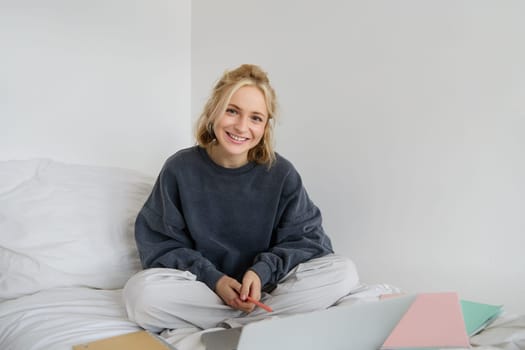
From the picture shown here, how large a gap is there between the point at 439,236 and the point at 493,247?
5.1 inches

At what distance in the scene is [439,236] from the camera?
4.26 ft

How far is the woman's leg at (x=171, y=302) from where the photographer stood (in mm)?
984

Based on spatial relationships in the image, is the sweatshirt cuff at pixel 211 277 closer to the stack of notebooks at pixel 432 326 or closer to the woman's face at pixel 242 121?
the woman's face at pixel 242 121

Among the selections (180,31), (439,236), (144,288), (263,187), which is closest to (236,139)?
(263,187)

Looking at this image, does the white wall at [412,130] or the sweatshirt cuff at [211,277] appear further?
the white wall at [412,130]

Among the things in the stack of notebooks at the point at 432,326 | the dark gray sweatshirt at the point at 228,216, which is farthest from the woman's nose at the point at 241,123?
the stack of notebooks at the point at 432,326

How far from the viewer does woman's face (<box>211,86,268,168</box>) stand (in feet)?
3.89

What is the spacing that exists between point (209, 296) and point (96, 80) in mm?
878

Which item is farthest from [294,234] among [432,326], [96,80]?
[96,80]

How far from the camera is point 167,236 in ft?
4.04

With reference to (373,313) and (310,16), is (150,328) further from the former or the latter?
(310,16)

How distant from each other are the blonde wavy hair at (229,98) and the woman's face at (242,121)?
0.01 meters

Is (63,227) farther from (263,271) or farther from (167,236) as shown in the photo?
(263,271)

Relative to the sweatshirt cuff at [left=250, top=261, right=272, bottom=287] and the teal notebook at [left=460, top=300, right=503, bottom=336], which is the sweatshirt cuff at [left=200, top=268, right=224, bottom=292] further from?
the teal notebook at [left=460, top=300, right=503, bottom=336]
